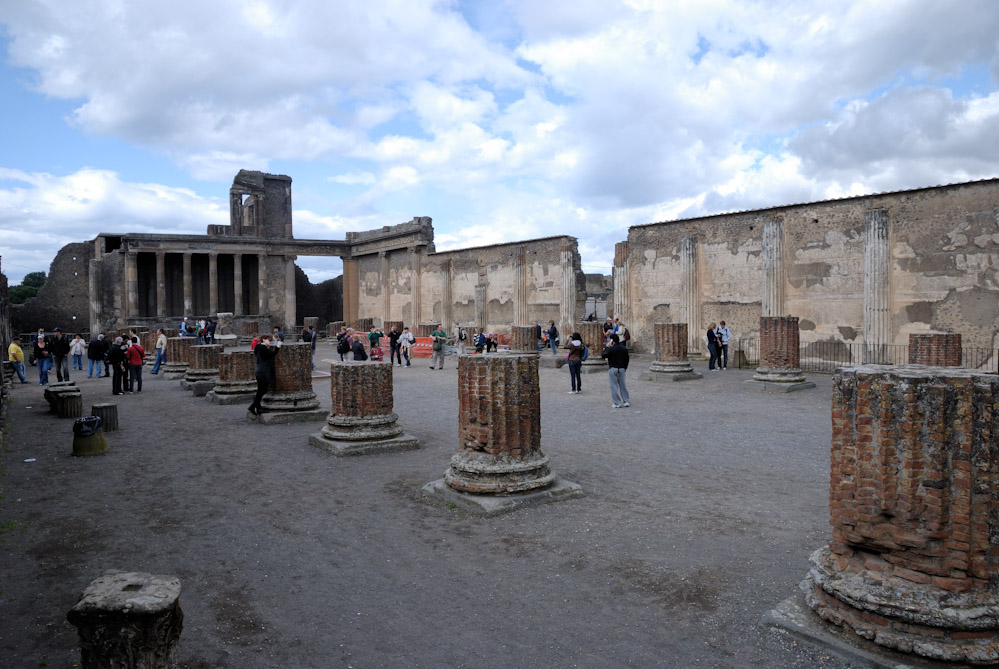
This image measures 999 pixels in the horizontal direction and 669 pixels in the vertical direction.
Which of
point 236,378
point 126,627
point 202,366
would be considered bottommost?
point 126,627

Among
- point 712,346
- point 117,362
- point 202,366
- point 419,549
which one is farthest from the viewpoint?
point 712,346

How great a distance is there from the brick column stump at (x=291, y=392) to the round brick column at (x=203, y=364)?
538 cm

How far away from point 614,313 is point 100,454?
1749cm

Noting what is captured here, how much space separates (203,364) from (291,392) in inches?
237

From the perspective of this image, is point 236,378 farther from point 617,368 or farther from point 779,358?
point 779,358

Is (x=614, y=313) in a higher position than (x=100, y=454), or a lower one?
higher

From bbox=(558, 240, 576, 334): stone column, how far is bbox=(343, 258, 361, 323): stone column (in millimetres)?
15223

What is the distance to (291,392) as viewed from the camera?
34.5 ft

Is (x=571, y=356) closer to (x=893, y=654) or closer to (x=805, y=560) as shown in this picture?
(x=805, y=560)

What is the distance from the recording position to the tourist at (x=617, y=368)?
442 inches

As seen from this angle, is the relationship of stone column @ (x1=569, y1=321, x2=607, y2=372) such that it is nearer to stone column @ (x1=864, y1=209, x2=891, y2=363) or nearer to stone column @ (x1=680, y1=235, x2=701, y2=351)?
stone column @ (x1=680, y1=235, x2=701, y2=351)

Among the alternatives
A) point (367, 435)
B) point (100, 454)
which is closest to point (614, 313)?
point (367, 435)

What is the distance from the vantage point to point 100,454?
8.34 m

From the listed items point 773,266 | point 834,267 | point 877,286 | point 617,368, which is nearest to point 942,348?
point 877,286
